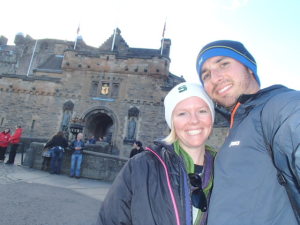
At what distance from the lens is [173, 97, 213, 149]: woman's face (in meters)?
1.61

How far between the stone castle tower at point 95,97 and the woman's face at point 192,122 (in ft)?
48.6

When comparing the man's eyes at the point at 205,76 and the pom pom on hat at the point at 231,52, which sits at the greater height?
the pom pom on hat at the point at 231,52

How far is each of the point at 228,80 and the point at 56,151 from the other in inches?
263

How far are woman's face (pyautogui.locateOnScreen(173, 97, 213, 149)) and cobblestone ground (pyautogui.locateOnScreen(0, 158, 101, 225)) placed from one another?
7.28 feet

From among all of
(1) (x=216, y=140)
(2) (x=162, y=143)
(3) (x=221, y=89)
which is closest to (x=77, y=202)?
(2) (x=162, y=143)

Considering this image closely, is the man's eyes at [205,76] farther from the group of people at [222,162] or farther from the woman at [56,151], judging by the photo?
the woman at [56,151]

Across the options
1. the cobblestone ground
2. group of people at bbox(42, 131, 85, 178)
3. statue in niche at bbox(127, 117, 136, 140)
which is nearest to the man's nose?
the cobblestone ground

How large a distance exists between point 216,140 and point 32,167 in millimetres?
9560

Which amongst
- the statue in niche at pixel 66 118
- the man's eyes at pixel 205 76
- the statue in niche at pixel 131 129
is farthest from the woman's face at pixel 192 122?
the statue in niche at pixel 66 118

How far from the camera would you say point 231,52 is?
4.99 ft

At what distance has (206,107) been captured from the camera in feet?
5.72

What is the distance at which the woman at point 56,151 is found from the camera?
270 inches

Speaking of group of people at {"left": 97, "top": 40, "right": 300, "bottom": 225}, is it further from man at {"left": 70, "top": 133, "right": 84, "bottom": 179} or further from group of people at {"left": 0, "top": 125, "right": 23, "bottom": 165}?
group of people at {"left": 0, "top": 125, "right": 23, "bottom": 165}

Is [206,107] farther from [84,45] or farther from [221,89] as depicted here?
[84,45]
